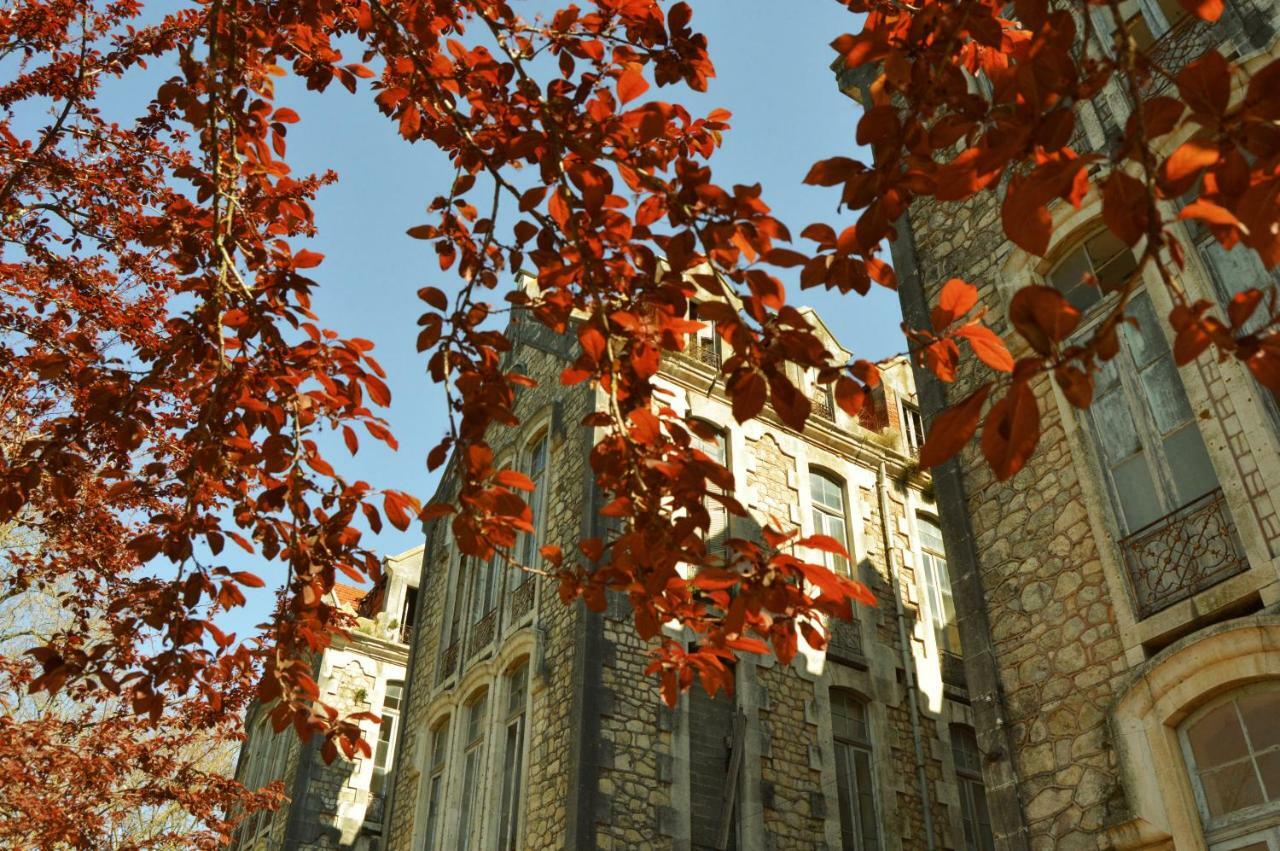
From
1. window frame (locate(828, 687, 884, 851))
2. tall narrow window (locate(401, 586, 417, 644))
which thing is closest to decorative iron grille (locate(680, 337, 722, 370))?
window frame (locate(828, 687, 884, 851))

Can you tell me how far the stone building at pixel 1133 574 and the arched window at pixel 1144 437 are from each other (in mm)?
12

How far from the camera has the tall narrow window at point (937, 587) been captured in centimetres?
1386

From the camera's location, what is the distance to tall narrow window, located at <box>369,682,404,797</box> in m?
17.9

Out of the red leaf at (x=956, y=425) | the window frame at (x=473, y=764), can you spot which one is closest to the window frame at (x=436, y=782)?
the window frame at (x=473, y=764)

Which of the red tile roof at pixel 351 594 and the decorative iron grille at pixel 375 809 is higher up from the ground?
the red tile roof at pixel 351 594

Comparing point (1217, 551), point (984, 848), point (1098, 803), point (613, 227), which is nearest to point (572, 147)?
point (613, 227)

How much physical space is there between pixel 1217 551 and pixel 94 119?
8.09 meters

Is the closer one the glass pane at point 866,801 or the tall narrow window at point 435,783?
the glass pane at point 866,801

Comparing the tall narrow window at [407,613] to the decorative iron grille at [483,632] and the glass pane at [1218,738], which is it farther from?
the glass pane at [1218,738]

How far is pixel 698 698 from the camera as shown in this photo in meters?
11.0

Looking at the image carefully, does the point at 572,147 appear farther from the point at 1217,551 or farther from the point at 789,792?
the point at 789,792

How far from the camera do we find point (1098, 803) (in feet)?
18.0

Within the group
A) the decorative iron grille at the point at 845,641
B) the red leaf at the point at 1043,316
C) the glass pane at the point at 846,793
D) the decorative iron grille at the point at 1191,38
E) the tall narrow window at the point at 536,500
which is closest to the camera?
the red leaf at the point at 1043,316

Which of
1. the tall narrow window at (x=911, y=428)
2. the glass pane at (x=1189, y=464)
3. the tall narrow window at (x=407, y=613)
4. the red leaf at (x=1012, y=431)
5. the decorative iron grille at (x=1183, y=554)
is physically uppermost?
the tall narrow window at (x=911, y=428)
